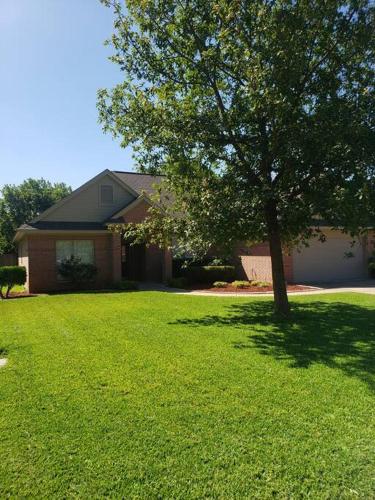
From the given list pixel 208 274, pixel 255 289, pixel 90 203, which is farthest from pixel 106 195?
pixel 255 289

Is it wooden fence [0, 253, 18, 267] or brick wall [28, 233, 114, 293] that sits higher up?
wooden fence [0, 253, 18, 267]

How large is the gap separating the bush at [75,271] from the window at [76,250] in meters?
0.43

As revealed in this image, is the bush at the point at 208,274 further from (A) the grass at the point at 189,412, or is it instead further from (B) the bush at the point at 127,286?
(A) the grass at the point at 189,412

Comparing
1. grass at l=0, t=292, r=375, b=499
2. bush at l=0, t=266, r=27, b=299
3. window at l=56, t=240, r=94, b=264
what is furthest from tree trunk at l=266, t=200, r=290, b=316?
window at l=56, t=240, r=94, b=264

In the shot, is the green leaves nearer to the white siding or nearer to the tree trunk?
the tree trunk

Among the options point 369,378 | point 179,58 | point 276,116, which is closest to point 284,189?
point 276,116

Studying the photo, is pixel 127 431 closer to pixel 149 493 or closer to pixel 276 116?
pixel 149 493

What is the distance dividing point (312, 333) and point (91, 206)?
1529cm

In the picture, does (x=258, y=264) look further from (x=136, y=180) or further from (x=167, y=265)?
(x=136, y=180)

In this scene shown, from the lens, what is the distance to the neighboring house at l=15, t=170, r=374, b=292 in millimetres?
19969

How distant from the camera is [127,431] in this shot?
4.48m

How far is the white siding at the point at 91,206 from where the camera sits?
21.1 m

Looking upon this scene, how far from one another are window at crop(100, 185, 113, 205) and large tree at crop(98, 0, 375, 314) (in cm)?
1089

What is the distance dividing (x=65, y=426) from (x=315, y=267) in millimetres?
18625
